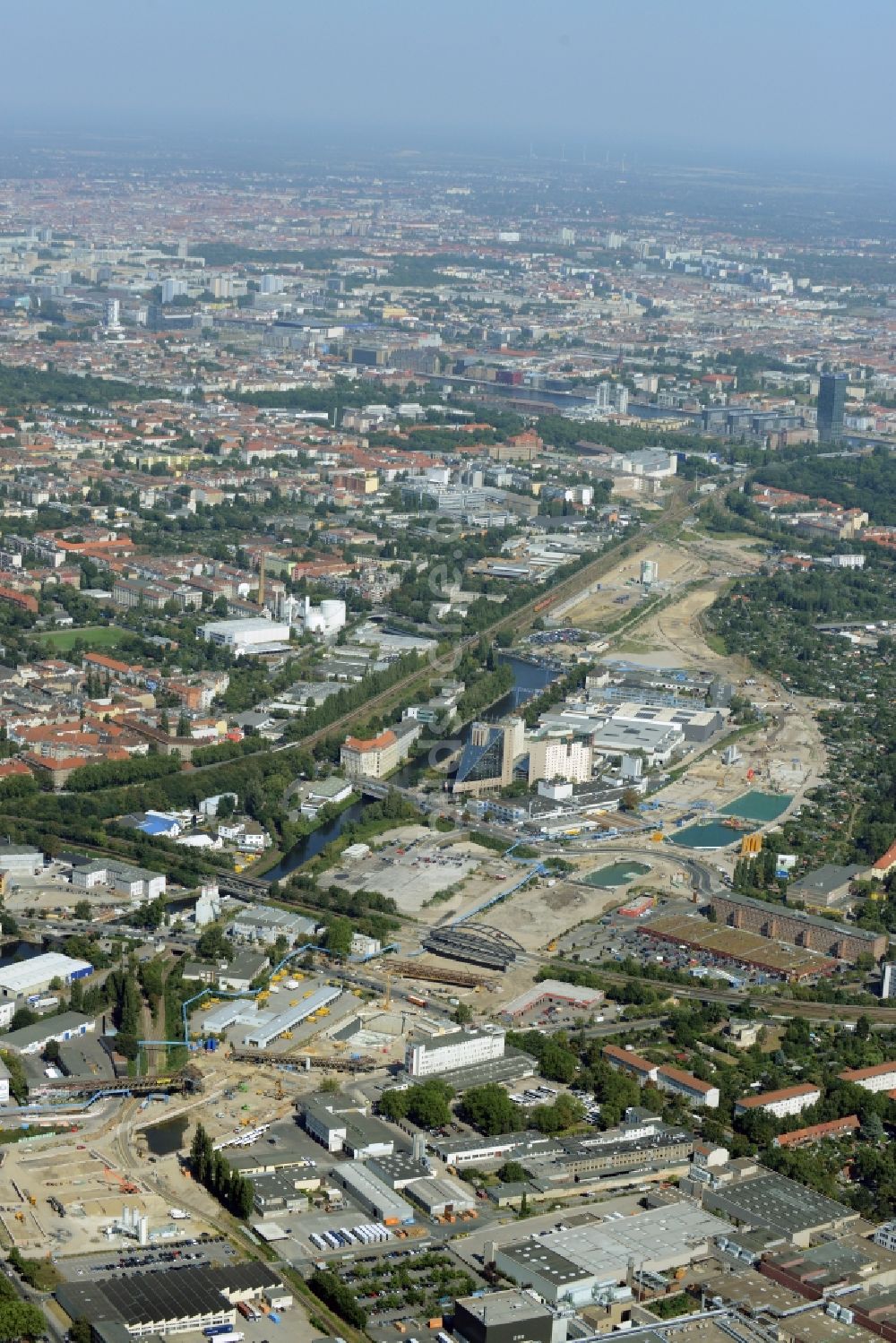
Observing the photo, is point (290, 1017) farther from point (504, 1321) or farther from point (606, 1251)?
point (504, 1321)

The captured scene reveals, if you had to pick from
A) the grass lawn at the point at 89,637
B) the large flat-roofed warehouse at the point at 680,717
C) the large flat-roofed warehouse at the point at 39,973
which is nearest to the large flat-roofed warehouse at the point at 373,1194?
the large flat-roofed warehouse at the point at 39,973

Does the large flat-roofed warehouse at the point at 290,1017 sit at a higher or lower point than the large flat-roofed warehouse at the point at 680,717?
lower

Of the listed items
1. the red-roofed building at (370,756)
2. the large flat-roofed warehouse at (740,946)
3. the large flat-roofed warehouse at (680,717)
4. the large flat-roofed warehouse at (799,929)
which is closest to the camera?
the large flat-roofed warehouse at (740,946)

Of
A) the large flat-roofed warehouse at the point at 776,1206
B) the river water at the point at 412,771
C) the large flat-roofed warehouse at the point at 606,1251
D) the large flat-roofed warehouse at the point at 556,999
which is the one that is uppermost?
the large flat-roofed warehouse at the point at 606,1251

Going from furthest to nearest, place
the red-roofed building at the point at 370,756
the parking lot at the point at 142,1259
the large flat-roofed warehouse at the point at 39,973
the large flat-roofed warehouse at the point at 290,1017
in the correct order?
the red-roofed building at the point at 370,756 → the large flat-roofed warehouse at the point at 39,973 → the large flat-roofed warehouse at the point at 290,1017 → the parking lot at the point at 142,1259

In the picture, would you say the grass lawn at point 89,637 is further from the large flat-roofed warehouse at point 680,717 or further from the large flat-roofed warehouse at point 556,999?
the large flat-roofed warehouse at point 556,999

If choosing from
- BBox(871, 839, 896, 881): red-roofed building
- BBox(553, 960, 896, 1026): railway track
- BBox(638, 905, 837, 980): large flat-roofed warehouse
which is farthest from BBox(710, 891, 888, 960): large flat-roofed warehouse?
BBox(871, 839, 896, 881): red-roofed building

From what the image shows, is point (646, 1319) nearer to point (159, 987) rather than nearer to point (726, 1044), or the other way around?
point (726, 1044)

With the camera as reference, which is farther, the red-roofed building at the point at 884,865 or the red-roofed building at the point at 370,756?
the red-roofed building at the point at 370,756
